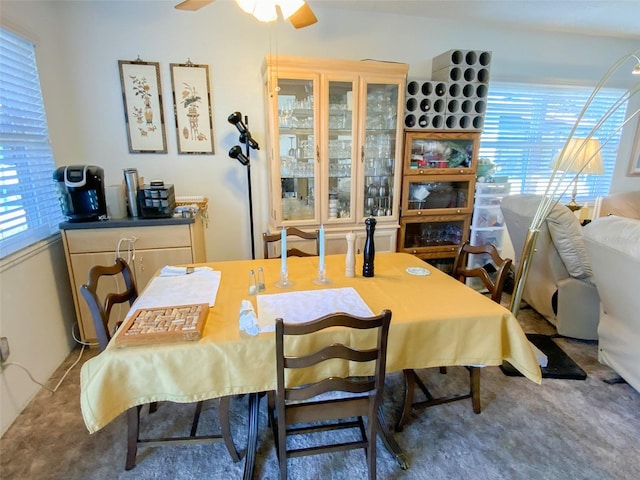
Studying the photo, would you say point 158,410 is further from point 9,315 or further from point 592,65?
point 592,65

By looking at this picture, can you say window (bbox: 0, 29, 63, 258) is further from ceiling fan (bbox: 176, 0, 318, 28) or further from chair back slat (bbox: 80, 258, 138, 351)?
ceiling fan (bbox: 176, 0, 318, 28)

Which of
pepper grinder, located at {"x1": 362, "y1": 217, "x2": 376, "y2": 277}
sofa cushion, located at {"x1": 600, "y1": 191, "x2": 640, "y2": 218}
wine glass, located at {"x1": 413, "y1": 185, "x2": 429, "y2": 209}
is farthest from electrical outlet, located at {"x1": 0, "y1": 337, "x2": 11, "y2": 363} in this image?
sofa cushion, located at {"x1": 600, "y1": 191, "x2": 640, "y2": 218}

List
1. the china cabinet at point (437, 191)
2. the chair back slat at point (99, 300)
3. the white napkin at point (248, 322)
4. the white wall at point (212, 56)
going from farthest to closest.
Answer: the china cabinet at point (437, 191) → the white wall at point (212, 56) → the chair back slat at point (99, 300) → the white napkin at point (248, 322)

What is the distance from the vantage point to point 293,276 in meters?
1.79

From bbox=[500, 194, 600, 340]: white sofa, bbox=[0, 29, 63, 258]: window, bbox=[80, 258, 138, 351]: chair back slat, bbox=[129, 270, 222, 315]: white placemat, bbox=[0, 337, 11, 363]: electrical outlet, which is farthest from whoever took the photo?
bbox=[500, 194, 600, 340]: white sofa

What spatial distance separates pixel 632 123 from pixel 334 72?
3638 mm

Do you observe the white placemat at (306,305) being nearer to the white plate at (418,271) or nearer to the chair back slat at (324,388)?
the chair back slat at (324,388)

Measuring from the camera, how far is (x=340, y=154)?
2.89m

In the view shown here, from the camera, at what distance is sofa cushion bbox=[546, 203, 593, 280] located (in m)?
2.27

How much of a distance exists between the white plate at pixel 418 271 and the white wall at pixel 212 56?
5.49 feet

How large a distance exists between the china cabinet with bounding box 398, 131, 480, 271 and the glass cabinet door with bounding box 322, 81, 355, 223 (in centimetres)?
50

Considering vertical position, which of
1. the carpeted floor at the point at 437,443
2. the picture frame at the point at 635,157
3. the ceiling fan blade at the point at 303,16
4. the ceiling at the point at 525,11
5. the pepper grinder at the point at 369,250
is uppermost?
the ceiling at the point at 525,11

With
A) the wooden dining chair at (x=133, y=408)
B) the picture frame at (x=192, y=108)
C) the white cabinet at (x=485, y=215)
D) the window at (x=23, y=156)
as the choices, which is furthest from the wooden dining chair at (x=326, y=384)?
the white cabinet at (x=485, y=215)

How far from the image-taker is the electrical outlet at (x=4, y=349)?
5.66ft
